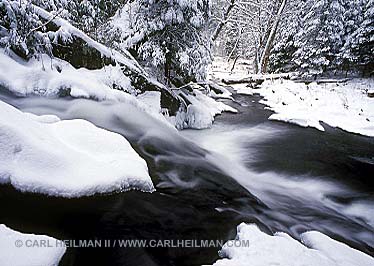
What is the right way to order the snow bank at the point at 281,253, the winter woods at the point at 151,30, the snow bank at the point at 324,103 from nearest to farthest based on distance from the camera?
the snow bank at the point at 281,253 < the winter woods at the point at 151,30 < the snow bank at the point at 324,103

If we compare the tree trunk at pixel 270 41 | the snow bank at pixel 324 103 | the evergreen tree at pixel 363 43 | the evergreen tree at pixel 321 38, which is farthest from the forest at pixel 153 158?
the tree trunk at pixel 270 41

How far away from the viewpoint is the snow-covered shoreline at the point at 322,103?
370 inches

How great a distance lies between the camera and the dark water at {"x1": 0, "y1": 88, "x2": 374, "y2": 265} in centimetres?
234

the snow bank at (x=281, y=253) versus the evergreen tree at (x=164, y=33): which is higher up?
the evergreen tree at (x=164, y=33)

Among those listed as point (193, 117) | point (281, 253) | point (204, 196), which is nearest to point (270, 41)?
point (193, 117)

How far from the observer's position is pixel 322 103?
1238 centimetres

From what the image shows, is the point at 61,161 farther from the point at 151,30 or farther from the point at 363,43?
the point at 363,43

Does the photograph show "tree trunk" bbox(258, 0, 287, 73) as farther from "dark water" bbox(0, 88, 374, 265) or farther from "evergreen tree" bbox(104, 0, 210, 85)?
"dark water" bbox(0, 88, 374, 265)

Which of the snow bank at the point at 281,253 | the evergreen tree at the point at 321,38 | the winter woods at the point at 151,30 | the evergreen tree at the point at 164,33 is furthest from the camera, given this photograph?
the evergreen tree at the point at 321,38

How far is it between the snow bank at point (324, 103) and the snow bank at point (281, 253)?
272 inches

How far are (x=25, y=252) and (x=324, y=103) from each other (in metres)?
13.3

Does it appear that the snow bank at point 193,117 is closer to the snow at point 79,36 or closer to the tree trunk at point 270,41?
the snow at point 79,36

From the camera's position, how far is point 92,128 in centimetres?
342

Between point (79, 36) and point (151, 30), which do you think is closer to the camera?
point (79, 36)
